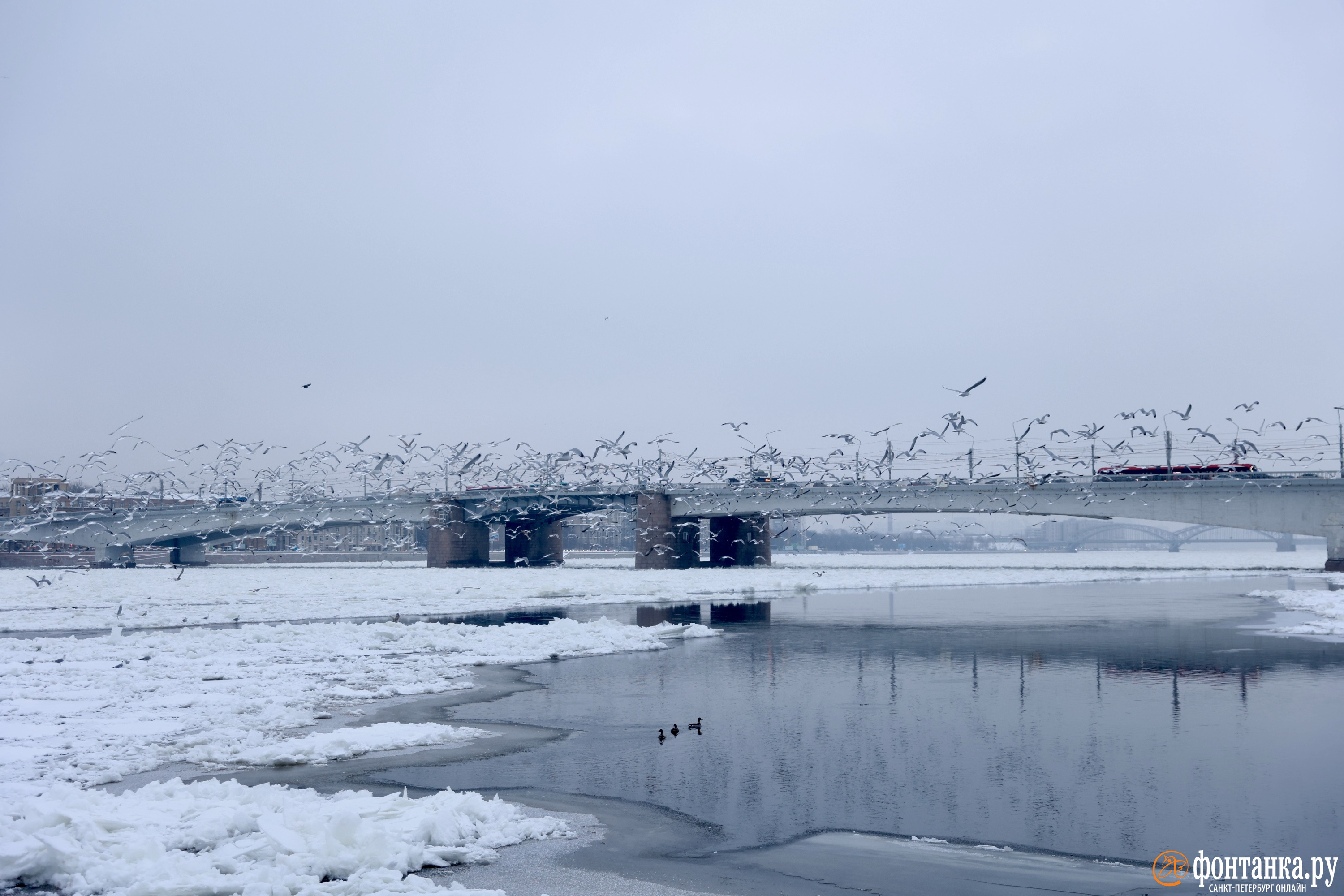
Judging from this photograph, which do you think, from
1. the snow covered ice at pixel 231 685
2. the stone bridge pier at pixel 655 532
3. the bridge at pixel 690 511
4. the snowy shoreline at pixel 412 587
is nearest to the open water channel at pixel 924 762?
the snow covered ice at pixel 231 685

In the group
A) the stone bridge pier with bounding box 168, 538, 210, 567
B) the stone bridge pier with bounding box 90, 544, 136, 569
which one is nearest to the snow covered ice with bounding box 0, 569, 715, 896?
the stone bridge pier with bounding box 90, 544, 136, 569

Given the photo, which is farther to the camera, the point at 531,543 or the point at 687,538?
the point at 531,543

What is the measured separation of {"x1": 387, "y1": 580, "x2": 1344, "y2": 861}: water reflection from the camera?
9984mm

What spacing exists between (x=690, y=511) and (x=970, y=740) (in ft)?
224

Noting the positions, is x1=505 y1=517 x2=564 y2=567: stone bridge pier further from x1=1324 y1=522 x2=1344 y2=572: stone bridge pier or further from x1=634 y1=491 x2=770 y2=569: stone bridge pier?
x1=1324 y1=522 x2=1344 y2=572: stone bridge pier

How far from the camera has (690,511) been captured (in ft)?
269

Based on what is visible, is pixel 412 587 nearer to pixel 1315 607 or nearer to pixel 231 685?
pixel 231 685

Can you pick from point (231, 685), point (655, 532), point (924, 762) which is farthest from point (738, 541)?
point (924, 762)

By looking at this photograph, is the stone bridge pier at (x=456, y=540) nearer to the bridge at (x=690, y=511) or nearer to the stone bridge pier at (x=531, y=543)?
the bridge at (x=690, y=511)

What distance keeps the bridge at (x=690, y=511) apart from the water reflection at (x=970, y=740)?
41.7 m

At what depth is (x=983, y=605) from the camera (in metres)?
42.2

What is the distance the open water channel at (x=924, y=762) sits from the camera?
888cm

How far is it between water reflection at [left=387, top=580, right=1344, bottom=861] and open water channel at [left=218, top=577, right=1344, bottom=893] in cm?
5

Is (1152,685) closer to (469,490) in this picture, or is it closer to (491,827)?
(491,827)
